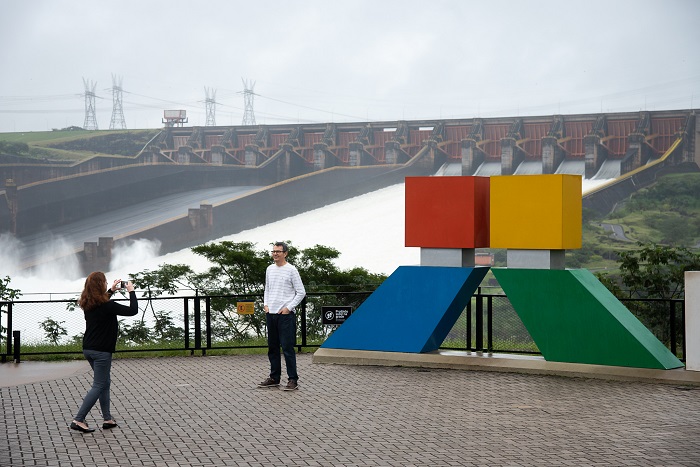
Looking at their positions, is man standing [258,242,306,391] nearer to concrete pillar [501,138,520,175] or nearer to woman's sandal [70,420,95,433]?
woman's sandal [70,420,95,433]

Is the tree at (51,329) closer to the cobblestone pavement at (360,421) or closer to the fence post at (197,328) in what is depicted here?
the fence post at (197,328)

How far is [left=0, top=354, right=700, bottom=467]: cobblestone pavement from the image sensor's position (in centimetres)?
810

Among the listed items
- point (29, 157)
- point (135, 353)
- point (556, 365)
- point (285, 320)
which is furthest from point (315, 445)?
point (29, 157)

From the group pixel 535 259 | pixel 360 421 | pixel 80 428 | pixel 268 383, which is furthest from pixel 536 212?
pixel 80 428

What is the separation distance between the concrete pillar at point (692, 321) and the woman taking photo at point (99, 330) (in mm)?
7066

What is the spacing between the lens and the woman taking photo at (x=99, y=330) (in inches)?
363

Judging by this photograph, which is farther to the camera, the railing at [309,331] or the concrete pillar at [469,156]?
the concrete pillar at [469,156]

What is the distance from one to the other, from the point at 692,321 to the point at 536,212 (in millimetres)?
Answer: 2651

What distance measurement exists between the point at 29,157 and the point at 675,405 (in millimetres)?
63889

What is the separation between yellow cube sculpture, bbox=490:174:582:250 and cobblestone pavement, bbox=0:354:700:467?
1979mm

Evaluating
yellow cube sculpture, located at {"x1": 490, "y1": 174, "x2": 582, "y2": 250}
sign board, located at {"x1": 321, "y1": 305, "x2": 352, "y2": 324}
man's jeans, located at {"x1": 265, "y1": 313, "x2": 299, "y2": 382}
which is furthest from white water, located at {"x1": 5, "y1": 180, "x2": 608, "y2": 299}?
man's jeans, located at {"x1": 265, "y1": 313, "x2": 299, "y2": 382}

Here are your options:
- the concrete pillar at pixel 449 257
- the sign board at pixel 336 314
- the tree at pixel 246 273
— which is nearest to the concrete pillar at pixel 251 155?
the tree at pixel 246 273

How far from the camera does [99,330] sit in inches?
366

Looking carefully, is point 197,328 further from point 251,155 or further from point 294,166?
point 251,155
